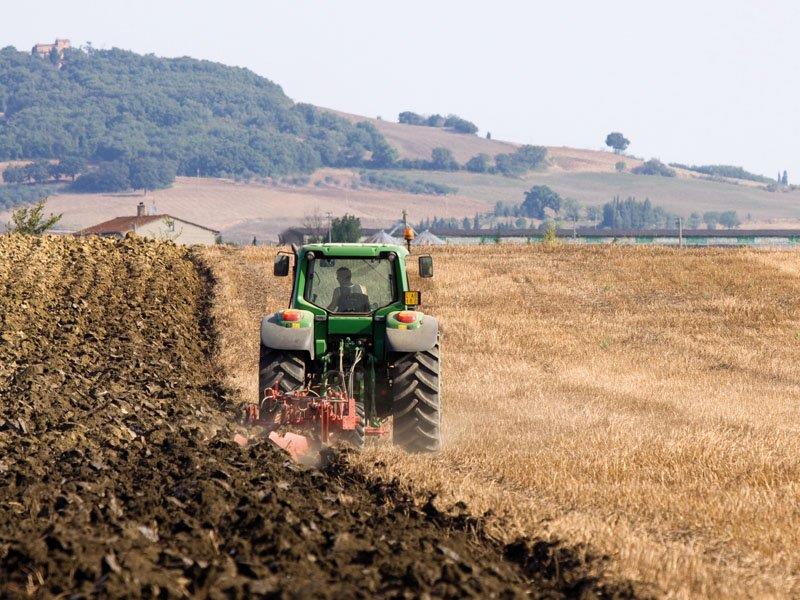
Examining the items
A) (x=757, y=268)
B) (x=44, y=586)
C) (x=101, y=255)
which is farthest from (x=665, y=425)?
(x=757, y=268)

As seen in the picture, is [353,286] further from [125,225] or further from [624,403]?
[125,225]

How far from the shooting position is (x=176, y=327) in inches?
859

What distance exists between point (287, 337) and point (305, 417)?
94 centimetres

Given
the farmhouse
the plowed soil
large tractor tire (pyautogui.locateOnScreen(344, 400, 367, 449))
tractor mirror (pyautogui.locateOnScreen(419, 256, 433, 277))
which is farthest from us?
the farmhouse

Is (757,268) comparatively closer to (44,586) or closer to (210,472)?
(210,472)

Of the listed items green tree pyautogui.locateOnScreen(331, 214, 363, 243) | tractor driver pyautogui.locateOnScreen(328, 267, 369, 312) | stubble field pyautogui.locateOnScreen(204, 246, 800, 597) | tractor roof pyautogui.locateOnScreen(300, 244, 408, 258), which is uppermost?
tractor roof pyautogui.locateOnScreen(300, 244, 408, 258)

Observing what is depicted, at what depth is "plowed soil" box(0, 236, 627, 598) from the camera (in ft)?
19.8

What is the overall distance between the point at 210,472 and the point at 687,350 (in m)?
17.8

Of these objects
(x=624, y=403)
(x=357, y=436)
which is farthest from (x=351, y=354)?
(x=624, y=403)

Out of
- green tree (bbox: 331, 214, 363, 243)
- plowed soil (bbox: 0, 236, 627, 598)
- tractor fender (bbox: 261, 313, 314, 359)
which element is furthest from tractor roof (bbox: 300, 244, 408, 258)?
green tree (bbox: 331, 214, 363, 243)

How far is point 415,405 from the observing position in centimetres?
1219

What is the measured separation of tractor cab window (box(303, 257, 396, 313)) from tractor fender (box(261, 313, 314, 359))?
0.76 meters

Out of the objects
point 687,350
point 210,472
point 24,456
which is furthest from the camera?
point 687,350

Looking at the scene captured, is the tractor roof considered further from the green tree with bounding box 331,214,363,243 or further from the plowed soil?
the green tree with bounding box 331,214,363,243
